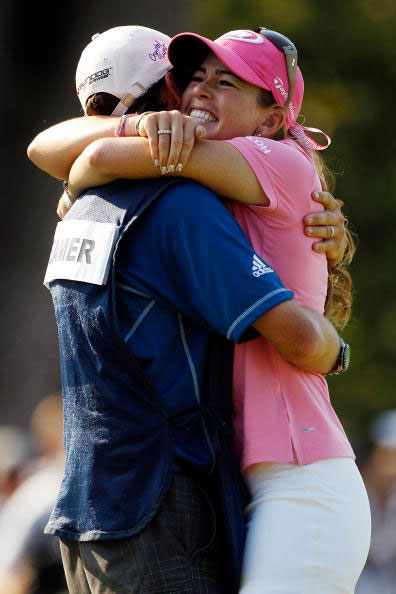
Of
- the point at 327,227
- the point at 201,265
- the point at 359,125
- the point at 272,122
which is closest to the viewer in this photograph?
the point at 201,265

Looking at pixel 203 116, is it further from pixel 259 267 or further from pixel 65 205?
pixel 259 267

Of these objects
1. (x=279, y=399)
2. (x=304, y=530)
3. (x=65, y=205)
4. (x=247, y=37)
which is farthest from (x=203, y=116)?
(x=304, y=530)

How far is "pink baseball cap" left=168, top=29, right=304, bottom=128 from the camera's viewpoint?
3162 millimetres

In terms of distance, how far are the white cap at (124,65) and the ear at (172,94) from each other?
0.04 meters

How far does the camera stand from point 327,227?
3.09 m

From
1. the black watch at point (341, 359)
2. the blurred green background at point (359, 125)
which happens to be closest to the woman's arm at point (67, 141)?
the black watch at point (341, 359)

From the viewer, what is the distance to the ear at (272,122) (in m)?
3.29

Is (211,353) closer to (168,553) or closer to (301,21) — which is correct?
(168,553)

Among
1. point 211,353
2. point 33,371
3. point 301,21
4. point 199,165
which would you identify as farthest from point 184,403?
point 301,21

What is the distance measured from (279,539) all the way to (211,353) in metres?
0.49

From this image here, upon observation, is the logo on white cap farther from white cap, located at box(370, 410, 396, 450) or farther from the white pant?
white cap, located at box(370, 410, 396, 450)

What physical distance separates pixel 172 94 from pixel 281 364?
3.03ft

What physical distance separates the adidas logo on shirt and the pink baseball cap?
0.66 metres

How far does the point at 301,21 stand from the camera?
12.0 metres
